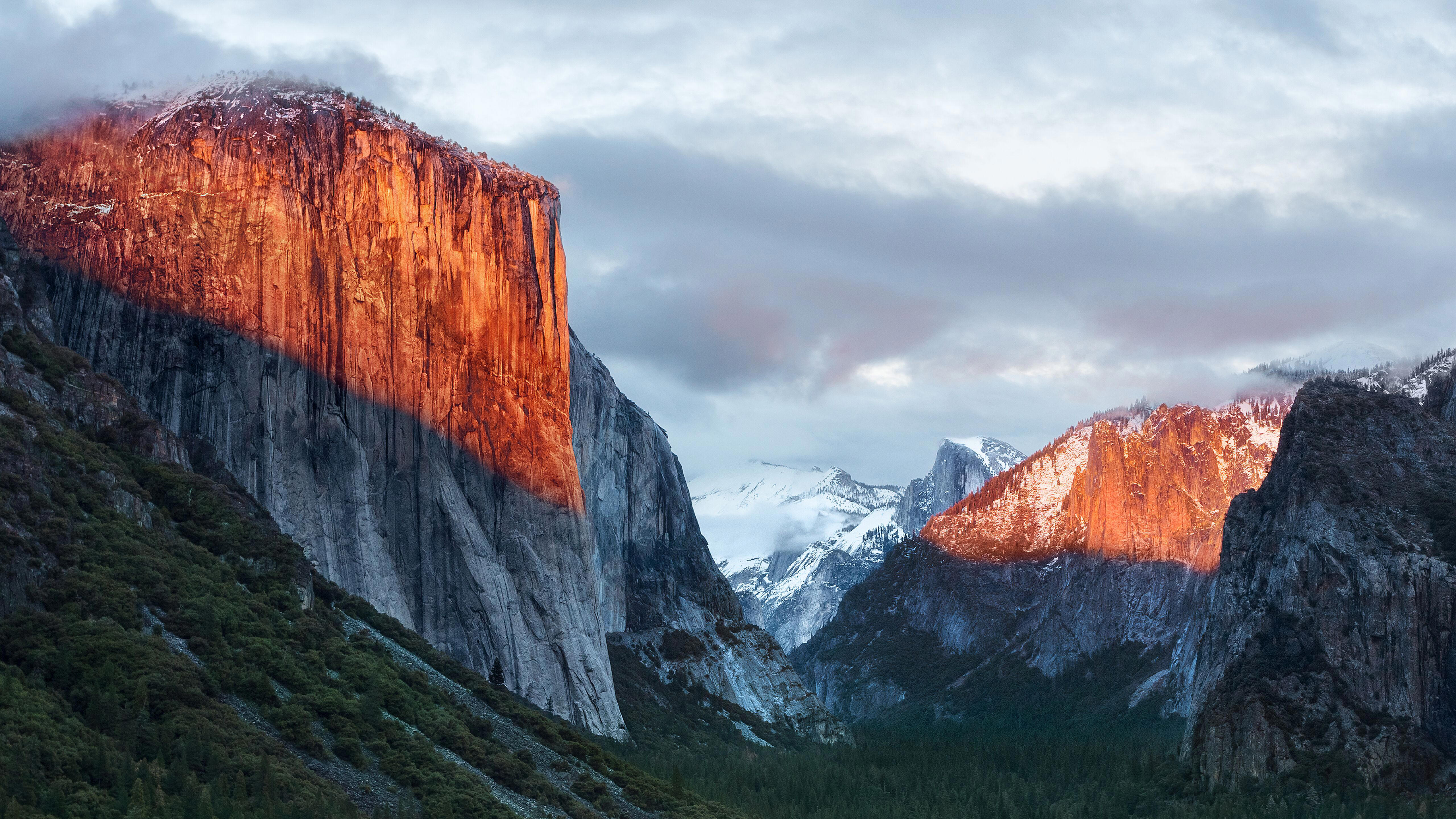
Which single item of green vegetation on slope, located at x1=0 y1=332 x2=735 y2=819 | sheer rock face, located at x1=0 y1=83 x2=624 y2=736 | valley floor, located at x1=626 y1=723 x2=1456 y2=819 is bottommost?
valley floor, located at x1=626 y1=723 x2=1456 y2=819

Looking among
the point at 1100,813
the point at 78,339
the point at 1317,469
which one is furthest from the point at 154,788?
the point at 1317,469

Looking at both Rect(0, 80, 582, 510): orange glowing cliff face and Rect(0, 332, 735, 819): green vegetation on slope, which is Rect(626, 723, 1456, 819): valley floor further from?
Rect(0, 332, 735, 819): green vegetation on slope

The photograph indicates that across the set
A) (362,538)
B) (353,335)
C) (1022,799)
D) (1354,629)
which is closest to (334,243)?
(353,335)

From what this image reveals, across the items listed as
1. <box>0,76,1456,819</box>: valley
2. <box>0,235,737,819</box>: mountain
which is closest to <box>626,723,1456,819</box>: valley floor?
<box>0,76,1456,819</box>: valley

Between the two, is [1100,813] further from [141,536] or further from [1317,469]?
[141,536]

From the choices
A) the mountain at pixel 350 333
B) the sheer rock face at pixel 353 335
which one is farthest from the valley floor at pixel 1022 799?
the sheer rock face at pixel 353 335

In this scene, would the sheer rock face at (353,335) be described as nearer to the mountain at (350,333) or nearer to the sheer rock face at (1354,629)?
the mountain at (350,333)
